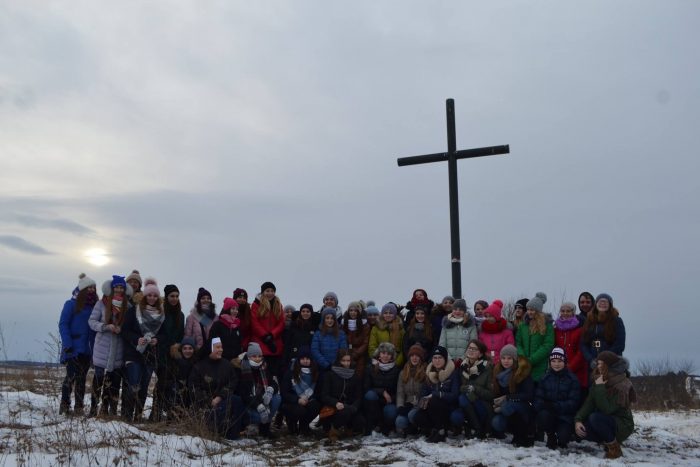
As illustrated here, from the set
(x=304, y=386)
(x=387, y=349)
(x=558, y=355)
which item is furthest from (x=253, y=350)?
(x=558, y=355)

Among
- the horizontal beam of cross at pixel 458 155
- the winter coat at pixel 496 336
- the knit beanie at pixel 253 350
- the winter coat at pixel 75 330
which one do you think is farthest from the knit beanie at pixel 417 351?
the winter coat at pixel 75 330

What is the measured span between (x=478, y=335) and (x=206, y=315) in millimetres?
3859

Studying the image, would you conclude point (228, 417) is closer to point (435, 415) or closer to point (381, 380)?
point (381, 380)

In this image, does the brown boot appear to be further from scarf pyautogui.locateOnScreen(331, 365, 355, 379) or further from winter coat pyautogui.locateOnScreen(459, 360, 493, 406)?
scarf pyautogui.locateOnScreen(331, 365, 355, 379)

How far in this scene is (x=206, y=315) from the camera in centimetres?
939

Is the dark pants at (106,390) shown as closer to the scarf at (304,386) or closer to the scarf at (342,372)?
the scarf at (304,386)

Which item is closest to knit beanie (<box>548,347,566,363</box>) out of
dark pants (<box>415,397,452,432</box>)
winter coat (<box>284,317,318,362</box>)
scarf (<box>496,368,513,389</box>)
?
scarf (<box>496,368,513,389</box>)

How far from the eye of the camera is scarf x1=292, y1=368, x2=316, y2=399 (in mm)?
9305

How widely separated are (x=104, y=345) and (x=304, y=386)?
2.73 meters


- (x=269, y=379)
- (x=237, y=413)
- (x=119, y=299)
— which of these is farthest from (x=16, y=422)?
(x=269, y=379)

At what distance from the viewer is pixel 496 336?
30.7 feet

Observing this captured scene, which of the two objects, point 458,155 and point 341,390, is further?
point 458,155

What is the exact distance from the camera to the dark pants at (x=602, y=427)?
314 inches

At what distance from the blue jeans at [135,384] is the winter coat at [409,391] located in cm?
338
